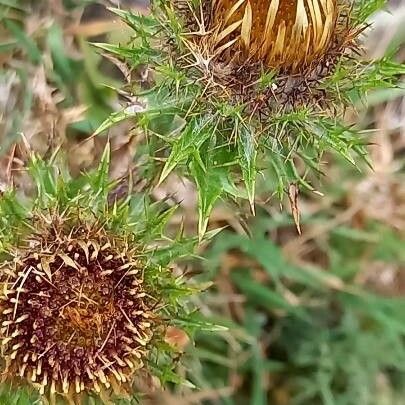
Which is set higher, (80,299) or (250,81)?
(250,81)

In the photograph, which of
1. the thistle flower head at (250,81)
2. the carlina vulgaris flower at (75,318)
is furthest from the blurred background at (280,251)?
the carlina vulgaris flower at (75,318)

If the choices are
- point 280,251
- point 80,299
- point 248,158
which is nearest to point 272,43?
point 248,158

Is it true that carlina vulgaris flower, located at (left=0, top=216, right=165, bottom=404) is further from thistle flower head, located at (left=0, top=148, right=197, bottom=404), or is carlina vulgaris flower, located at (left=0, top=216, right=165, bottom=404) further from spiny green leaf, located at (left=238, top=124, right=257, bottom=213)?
spiny green leaf, located at (left=238, top=124, right=257, bottom=213)

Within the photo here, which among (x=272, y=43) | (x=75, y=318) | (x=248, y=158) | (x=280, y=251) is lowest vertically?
(x=280, y=251)

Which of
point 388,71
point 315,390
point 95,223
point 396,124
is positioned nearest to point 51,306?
point 95,223

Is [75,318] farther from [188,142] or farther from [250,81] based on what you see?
[250,81]

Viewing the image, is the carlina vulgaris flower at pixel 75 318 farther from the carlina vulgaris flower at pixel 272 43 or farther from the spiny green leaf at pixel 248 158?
the carlina vulgaris flower at pixel 272 43

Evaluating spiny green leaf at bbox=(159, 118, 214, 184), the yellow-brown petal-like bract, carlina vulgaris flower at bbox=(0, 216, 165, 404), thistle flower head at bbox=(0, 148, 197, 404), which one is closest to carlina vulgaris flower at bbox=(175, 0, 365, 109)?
the yellow-brown petal-like bract
